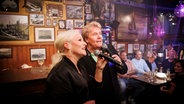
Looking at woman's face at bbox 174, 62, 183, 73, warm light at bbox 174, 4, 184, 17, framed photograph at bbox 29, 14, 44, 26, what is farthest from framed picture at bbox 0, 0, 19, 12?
warm light at bbox 174, 4, 184, 17

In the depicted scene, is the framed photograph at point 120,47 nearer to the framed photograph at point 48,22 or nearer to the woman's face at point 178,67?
the woman's face at point 178,67

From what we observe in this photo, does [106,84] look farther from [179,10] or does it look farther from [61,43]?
[179,10]

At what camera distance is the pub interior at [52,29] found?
2.95 meters

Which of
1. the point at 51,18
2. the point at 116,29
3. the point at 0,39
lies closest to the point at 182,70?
the point at 116,29

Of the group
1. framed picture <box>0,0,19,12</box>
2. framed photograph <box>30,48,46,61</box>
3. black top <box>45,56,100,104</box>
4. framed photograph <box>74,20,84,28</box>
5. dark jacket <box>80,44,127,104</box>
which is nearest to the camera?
black top <box>45,56,100,104</box>

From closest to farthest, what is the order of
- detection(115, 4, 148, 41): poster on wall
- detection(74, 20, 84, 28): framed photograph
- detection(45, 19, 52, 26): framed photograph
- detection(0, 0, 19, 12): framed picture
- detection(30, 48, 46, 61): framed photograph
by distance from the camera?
detection(0, 0, 19, 12): framed picture → detection(30, 48, 46, 61): framed photograph → detection(45, 19, 52, 26): framed photograph → detection(74, 20, 84, 28): framed photograph → detection(115, 4, 148, 41): poster on wall

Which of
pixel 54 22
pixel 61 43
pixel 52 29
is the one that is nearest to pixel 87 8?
pixel 54 22

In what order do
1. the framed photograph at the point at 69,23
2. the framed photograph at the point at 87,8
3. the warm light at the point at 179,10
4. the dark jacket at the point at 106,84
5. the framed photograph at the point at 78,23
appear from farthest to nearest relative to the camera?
the warm light at the point at 179,10
the framed photograph at the point at 87,8
the framed photograph at the point at 78,23
the framed photograph at the point at 69,23
the dark jacket at the point at 106,84

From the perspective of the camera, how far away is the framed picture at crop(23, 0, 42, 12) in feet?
12.7

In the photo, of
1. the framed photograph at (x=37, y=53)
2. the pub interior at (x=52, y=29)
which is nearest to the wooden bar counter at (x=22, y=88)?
the pub interior at (x=52, y=29)

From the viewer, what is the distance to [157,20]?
6.71 metres

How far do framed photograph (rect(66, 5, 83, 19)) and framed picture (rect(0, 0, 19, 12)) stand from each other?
124 cm

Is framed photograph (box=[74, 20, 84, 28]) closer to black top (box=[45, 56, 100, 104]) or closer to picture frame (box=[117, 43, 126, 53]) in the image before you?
picture frame (box=[117, 43, 126, 53])

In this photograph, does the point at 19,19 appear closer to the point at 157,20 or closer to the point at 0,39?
the point at 0,39
